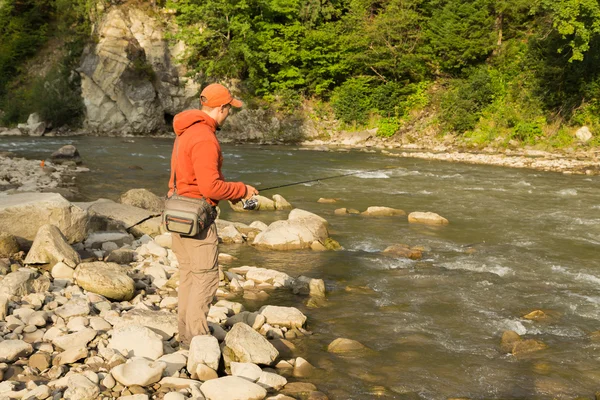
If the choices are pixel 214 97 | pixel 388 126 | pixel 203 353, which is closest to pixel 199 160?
pixel 214 97

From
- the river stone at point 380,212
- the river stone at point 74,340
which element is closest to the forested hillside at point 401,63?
the river stone at point 380,212

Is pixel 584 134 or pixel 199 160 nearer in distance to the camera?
pixel 199 160

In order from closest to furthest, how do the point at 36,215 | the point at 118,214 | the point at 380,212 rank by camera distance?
the point at 36,215 < the point at 118,214 < the point at 380,212

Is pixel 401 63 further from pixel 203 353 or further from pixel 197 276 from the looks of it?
pixel 203 353

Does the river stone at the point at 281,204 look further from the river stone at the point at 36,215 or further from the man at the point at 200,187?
the man at the point at 200,187

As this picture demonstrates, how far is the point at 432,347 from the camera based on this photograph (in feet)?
17.9

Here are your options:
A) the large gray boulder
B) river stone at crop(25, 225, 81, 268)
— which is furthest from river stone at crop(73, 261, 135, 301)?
the large gray boulder

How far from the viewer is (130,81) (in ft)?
107

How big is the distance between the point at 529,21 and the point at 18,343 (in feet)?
97.7

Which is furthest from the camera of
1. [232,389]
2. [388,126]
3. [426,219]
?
[388,126]

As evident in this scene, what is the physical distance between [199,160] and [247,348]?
→ 1.58 meters

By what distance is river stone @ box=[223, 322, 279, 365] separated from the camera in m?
4.67

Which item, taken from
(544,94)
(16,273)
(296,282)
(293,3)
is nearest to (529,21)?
(544,94)

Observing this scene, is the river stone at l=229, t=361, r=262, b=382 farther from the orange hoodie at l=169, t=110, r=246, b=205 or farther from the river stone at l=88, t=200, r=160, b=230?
the river stone at l=88, t=200, r=160, b=230
